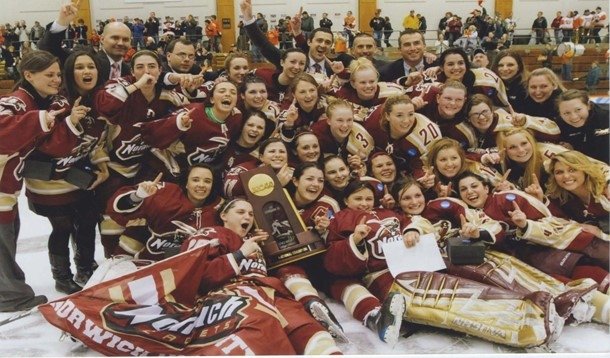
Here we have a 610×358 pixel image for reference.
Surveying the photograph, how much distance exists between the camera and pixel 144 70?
10.5 feet

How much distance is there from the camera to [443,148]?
3.20m

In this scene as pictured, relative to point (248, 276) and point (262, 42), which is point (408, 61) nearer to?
point (262, 42)

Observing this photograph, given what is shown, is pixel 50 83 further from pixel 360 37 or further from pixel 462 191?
pixel 360 37

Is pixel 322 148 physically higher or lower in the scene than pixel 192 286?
higher

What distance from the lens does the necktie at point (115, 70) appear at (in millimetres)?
3422

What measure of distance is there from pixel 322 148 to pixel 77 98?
58.0 inches

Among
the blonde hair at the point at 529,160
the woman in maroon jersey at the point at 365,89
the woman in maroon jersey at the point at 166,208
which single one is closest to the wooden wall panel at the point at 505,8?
the woman in maroon jersey at the point at 365,89

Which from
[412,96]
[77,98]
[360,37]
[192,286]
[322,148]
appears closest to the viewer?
[192,286]

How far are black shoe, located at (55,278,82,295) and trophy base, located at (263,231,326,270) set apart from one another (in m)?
1.14

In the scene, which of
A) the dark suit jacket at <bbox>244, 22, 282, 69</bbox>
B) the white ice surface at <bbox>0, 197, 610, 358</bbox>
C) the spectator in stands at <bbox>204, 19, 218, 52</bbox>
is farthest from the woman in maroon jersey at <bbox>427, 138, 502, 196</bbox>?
the spectator in stands at <bbox>204, 19, 218, 52</bbox>

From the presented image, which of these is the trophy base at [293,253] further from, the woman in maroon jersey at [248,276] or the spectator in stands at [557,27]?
the spectator in stands at [557,27]

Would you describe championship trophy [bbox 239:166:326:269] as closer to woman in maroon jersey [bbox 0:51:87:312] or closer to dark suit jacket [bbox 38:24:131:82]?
woman in maroon jersey [bbox 0:51:87:312]

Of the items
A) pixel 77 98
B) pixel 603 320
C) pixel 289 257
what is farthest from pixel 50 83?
pixel 603 320

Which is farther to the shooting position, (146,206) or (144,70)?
(144,70)
